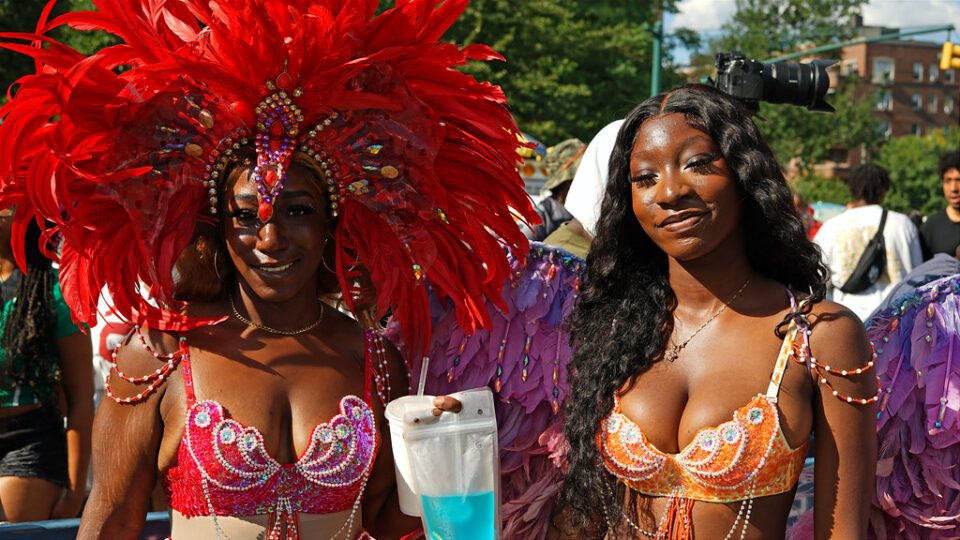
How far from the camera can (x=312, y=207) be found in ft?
7.95

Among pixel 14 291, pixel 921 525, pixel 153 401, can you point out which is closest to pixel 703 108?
pixel 921 525

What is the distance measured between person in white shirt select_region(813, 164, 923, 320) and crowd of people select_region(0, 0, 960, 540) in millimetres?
3491

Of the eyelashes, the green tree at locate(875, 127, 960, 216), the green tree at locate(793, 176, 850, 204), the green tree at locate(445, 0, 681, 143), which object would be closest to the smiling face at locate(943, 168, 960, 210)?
the eyelashes

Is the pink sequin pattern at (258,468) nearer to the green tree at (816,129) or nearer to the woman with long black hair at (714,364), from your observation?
the woman with long black hair at (714,364)

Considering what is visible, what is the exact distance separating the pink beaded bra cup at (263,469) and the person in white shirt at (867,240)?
4.09 m

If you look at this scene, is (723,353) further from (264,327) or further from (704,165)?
(264,327)

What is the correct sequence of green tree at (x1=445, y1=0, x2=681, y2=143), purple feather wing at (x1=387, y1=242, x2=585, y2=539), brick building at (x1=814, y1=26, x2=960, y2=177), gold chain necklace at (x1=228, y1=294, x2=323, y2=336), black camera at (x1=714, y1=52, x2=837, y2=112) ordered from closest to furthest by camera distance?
gold chain necklace at (x1=228, y1=294, x2=323, y2=336), purple feather wing at (x1=387, y1=242, x2=585, y2=539), black camera at (x1=714, y1=52, x2=837, y2=112), green tree at (x1=445, y1=0, x2=681, y2=143), brick building at (x1=814, y1=26, x2=960, y2=177)

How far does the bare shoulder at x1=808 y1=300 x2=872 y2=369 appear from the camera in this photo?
221cm

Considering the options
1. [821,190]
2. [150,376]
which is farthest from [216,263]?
[821,190]

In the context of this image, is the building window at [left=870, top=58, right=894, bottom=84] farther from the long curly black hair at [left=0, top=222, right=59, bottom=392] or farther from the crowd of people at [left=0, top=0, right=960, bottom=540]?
the crowd of people at [left=0, top=0, right=960, bottom=540]

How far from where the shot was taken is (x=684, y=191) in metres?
A: 2.27

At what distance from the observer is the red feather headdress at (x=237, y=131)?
2.31 m

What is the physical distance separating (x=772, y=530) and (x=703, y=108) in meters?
0.91

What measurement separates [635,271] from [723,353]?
32cm
